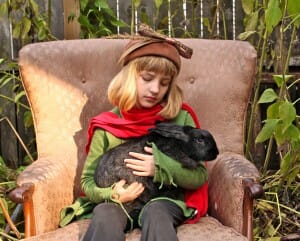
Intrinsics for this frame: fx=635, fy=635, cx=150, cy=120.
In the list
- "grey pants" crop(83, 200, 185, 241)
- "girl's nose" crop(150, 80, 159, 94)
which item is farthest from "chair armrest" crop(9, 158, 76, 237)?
"girl's nose" crop(150, 80, 159, 94)

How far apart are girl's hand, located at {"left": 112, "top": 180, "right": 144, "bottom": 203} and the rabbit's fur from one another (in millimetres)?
22

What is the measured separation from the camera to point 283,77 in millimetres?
2855

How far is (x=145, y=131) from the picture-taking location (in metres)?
2.44

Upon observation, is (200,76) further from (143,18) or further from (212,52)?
(143,18)

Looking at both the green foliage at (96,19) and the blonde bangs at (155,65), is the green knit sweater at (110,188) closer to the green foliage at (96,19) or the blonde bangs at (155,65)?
the blonde bangs at (155,65)

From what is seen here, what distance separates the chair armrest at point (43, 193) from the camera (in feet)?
7.55

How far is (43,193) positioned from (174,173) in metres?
0.51

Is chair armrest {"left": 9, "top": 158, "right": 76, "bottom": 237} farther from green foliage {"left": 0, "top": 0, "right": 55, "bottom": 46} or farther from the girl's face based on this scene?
green foliage {"left": 0, "top": 0, "right": 55, "bottom": 46}

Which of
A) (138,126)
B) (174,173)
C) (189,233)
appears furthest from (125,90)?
(189,233)

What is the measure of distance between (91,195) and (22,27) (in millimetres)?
1521

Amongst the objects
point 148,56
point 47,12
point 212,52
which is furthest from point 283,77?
point 47,12

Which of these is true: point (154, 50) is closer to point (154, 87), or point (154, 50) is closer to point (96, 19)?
point (154, 87)

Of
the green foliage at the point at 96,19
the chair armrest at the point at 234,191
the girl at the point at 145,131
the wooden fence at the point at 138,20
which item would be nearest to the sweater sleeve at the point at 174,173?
the girl at the point at 145,131

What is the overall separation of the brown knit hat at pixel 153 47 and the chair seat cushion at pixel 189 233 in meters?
0.63
